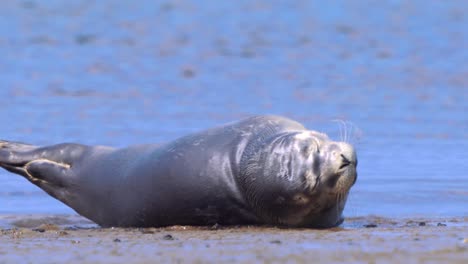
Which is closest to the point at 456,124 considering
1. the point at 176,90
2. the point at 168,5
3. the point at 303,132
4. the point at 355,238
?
the point at 176,90

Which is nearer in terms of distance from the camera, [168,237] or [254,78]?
[168,237]

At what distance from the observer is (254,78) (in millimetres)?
14086

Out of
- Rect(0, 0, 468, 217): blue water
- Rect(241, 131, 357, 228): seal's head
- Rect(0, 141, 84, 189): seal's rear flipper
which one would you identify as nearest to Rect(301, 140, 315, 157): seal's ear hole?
Rect(241, 131, 357, 228): seal's head

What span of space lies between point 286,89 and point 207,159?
6792 millimetres

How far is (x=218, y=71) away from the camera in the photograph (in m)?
14.5

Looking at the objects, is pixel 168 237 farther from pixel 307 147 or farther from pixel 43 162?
pixel 43 162

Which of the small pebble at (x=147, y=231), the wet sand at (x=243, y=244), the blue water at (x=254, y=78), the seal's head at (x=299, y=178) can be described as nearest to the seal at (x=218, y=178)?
the seal's head at (x=299, y=178)

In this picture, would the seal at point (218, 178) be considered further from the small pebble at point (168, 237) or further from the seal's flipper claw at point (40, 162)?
the small pebble at point (168, 237)

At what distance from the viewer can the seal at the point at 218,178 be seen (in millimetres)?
6211

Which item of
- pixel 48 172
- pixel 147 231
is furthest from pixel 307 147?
pixel 48 172

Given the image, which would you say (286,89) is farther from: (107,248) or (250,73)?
(107,248)

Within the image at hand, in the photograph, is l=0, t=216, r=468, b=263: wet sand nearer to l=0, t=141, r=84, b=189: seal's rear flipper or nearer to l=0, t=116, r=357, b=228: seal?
l=0, t=116, r=357, b=228: seal

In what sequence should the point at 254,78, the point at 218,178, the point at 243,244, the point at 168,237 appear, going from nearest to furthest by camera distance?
the point at 243,244 → the point at 168,237 → the point at 218,178 → the point at 254,78

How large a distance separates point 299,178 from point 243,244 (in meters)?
0.87
